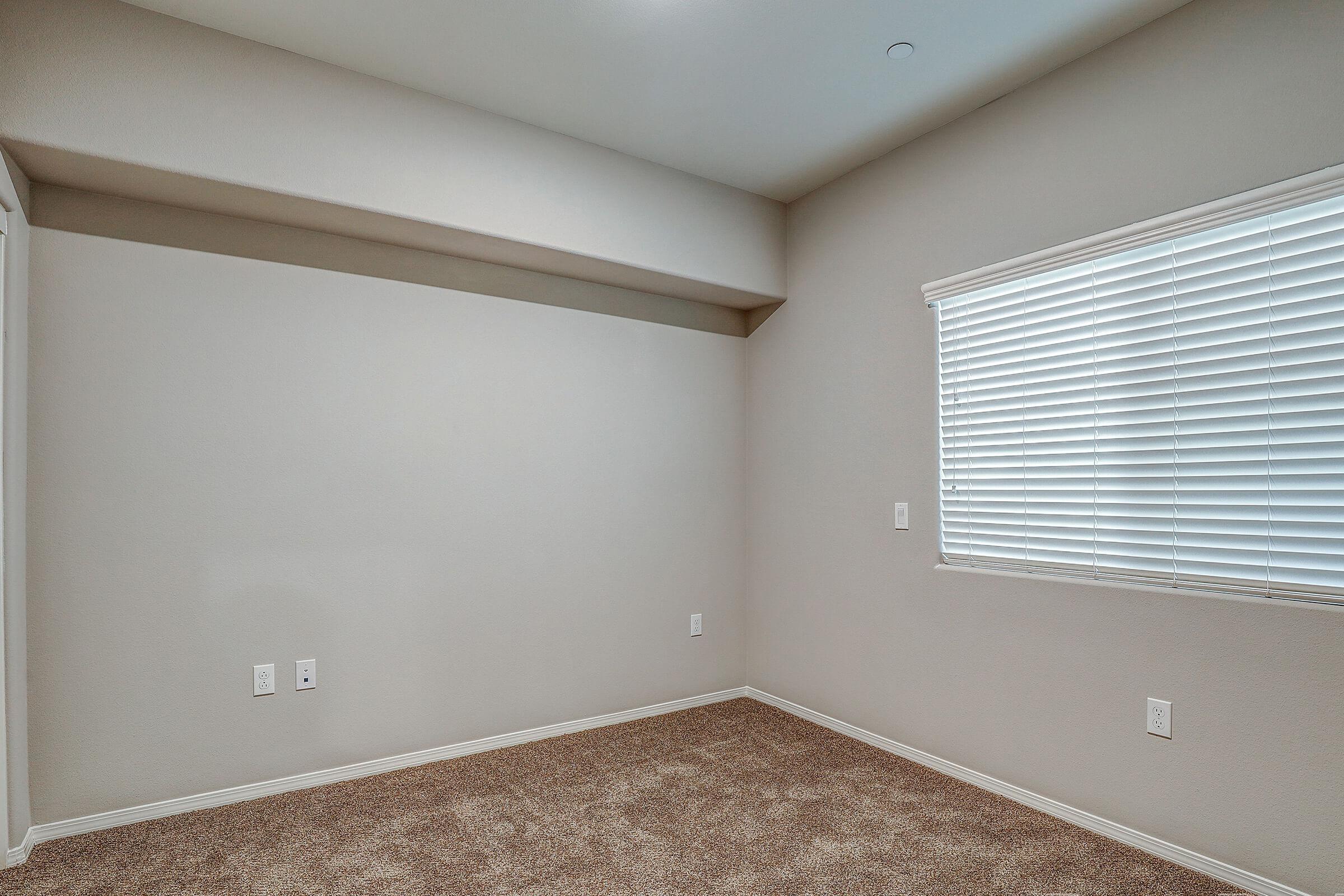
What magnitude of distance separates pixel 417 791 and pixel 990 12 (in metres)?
3.40

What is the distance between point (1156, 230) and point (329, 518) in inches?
124

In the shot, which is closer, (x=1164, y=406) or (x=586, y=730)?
(x=1164, y=406)

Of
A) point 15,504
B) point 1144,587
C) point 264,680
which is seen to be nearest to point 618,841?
point 264,680

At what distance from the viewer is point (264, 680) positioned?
2680 mm

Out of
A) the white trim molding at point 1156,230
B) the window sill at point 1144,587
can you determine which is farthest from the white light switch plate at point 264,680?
the white trim molding at point 1156,230

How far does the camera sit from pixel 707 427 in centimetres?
395

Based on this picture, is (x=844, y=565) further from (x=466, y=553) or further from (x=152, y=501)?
(x=152, y=501)

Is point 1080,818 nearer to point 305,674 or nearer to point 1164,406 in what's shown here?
point 1164,406

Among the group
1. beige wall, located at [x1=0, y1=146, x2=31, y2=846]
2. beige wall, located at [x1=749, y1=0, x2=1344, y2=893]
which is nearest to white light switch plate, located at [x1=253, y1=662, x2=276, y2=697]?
beige wall, located at [x1=0, y1=146, x2=31, y2=846]

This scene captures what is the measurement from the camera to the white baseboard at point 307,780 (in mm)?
2342

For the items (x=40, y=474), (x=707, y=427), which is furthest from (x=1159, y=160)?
(x=40, y=474)

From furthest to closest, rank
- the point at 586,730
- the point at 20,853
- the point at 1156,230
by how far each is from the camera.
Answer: the point at 586,730 → the point at 1156,230 → the point at 20,853

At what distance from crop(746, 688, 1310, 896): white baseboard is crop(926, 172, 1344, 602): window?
2.68ft

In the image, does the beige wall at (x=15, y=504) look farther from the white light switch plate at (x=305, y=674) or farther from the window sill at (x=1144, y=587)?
the window sill at (x=1144, y=587)
